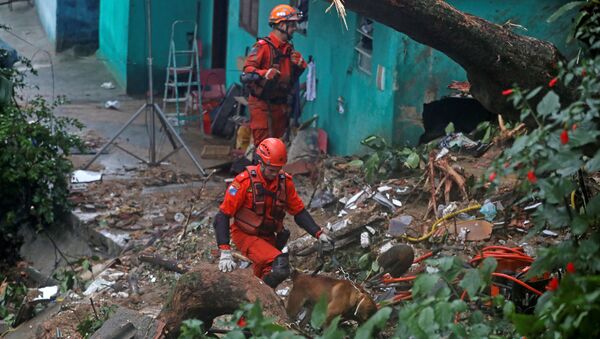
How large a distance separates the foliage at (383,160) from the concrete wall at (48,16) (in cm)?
1206

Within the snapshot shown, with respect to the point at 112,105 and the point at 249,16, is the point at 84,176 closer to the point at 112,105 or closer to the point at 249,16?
the point at 249,16

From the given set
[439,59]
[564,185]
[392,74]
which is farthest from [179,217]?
[564,185]

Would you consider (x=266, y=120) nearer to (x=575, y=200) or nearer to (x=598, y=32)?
(x=575, y=200)

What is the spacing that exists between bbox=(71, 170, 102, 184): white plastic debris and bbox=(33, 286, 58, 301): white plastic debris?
2587 millimetres

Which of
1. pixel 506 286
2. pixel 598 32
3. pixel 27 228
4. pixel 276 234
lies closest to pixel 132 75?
pixel 27 228

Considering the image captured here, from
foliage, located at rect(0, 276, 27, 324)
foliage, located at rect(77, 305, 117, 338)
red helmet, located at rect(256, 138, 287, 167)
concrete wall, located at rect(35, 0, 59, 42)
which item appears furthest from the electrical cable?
concrete wall, located at rect(35, 0, 59, 42)

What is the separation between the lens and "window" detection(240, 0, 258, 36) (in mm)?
14609

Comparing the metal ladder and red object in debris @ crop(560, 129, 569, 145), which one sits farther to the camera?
the metal ladder

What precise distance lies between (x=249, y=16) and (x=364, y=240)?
7.12m

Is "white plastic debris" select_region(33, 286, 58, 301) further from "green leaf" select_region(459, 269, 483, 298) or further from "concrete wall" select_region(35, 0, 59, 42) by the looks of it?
"concrete wall" select_region(35, 0, 59, 42)

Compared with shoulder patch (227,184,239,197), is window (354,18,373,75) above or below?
above

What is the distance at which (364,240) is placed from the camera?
8.59 m

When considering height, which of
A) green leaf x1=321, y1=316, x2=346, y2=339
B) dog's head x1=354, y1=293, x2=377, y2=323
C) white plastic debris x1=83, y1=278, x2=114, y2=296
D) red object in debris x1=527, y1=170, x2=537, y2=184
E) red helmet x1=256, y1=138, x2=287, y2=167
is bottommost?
white plastic debris x1=83, y1=278, x2=114, y2=296

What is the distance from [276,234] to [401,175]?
2247 mm
